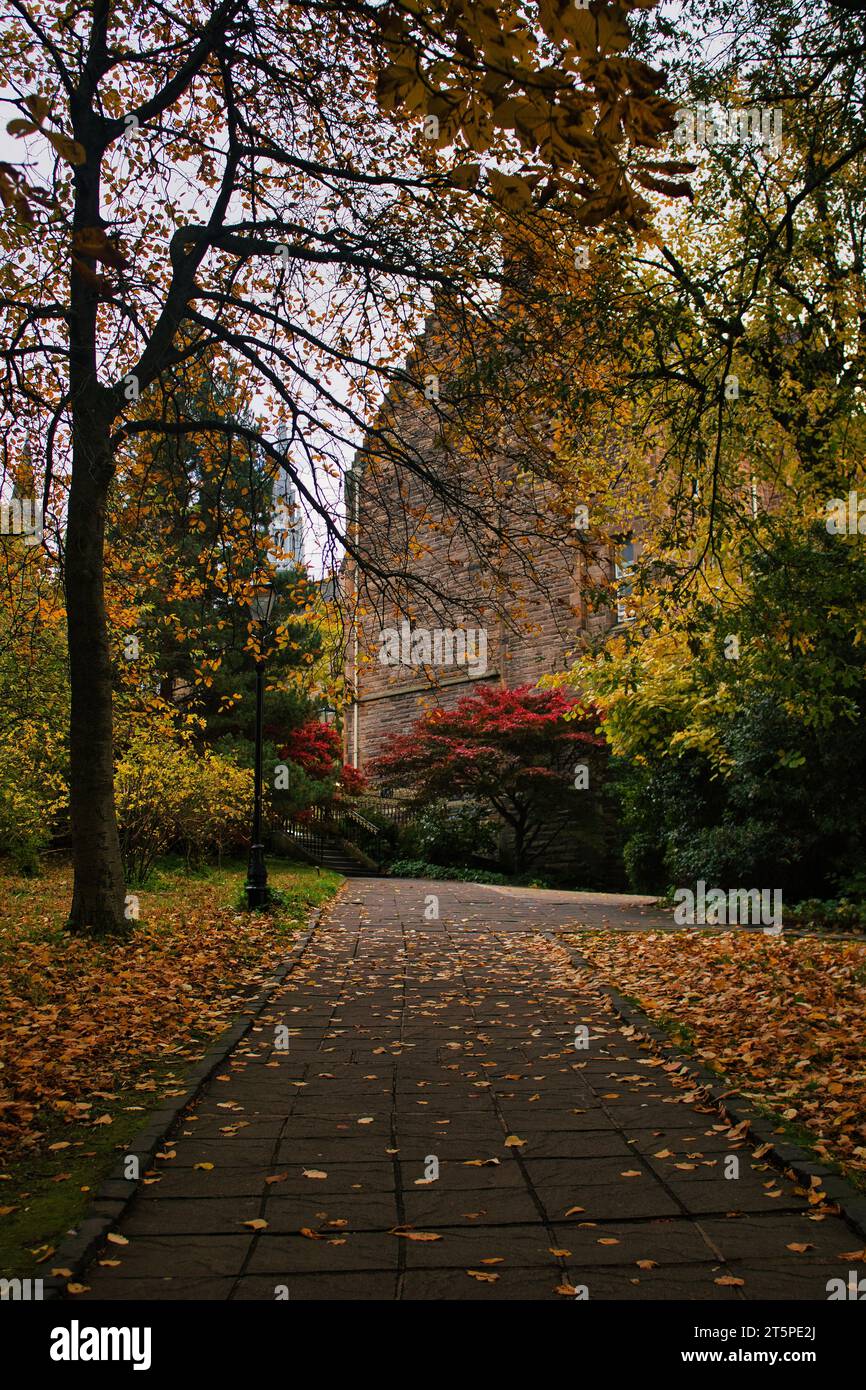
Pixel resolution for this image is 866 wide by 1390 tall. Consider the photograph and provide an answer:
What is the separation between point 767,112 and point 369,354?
450 cm

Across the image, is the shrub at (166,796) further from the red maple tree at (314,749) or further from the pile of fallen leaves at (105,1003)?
the red maple tree at (314,749)

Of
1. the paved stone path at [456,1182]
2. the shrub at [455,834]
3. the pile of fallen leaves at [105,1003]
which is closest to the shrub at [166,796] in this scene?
the pile of fallen leaves at [105,1003]

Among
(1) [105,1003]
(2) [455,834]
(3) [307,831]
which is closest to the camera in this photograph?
(1) [105,1003]

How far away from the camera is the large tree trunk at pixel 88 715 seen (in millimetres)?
9344

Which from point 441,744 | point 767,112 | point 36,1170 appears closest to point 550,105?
point 36,1170

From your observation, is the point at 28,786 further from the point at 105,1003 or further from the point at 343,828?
the point at 343,828

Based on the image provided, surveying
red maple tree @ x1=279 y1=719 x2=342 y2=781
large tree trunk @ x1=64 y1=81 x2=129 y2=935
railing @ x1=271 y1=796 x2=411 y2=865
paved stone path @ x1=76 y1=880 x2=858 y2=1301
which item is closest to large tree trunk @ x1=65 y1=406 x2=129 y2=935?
large tree trunk @ x1=64 y1=81 x2=129 y2=935

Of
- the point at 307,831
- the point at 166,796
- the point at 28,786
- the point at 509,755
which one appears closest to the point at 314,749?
the point at 307,831

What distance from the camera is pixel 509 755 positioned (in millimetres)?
22031

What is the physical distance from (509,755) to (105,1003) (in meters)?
15.7

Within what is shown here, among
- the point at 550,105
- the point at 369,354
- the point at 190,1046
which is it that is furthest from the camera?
the point at 369,354
